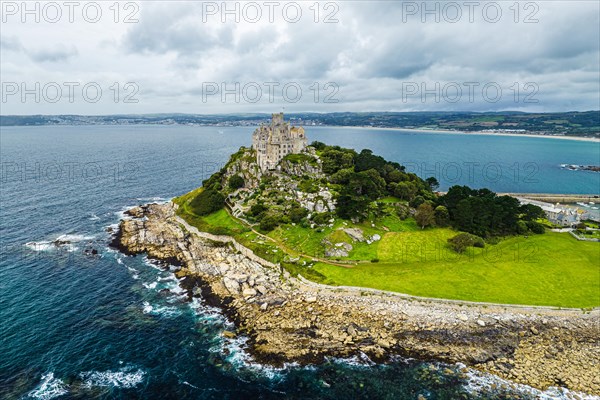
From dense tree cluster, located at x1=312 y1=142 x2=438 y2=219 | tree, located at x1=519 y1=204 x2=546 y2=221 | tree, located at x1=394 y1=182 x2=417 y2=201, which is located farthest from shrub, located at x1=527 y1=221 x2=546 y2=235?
tree, located at x1=394 y1=182 x2=417 y2=201

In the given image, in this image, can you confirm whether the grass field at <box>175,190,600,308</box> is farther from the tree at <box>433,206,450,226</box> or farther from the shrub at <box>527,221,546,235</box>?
the tree at <box>433,206,450,226</box>

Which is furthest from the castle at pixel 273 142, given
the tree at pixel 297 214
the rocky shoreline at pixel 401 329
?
the rocky shoreline at pixel 401 329

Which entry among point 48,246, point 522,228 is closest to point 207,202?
point 48,246

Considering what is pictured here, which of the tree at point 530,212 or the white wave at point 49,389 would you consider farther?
the tree at point 530,212

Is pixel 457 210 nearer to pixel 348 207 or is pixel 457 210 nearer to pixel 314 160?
pixel 348 207

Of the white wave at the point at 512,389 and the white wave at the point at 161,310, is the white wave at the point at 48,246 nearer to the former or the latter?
the white wave at the point at 161,310
